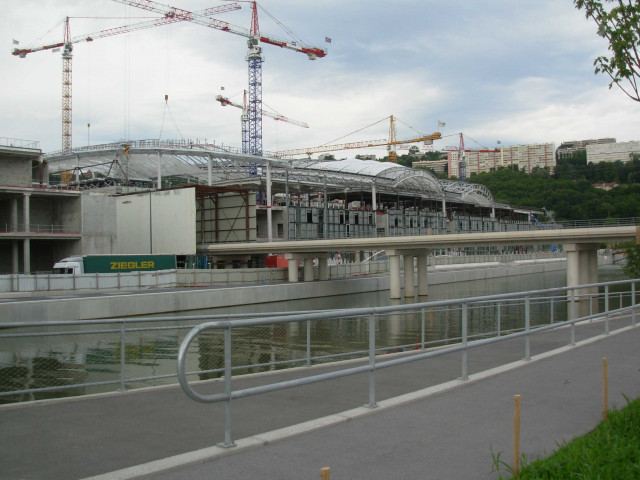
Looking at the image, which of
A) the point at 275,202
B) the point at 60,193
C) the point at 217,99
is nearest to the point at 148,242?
the point at 60,193

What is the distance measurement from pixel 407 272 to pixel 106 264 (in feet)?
104

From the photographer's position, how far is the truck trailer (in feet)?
179

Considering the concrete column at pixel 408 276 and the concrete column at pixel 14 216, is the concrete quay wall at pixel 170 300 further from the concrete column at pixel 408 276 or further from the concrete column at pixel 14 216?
the concrete column at pixel 14 216

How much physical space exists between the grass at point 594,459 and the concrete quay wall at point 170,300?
33219mm

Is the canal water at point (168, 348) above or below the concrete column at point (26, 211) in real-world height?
below

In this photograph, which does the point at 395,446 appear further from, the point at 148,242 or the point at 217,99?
the point at 217,99

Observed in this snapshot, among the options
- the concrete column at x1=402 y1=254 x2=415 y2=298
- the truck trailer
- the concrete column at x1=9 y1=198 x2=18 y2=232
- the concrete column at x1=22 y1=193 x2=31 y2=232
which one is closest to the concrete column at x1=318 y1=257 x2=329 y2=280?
the concrete column at x1=402 y1=254 x2=415 y2=298

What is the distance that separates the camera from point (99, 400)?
8984 millimetres

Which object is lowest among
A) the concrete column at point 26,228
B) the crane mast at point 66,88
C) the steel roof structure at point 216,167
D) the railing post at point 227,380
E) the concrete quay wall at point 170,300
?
the concrete quay wall at point 170,300

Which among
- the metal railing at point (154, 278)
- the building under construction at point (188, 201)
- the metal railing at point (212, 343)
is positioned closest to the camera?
the metal railing at point (212, 343)

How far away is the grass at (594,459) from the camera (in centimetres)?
570

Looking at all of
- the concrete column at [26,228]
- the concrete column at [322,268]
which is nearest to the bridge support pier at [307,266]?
the concrete column at [322,268]

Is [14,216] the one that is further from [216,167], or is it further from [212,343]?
[212,343]

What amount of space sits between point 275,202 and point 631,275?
6353cm
